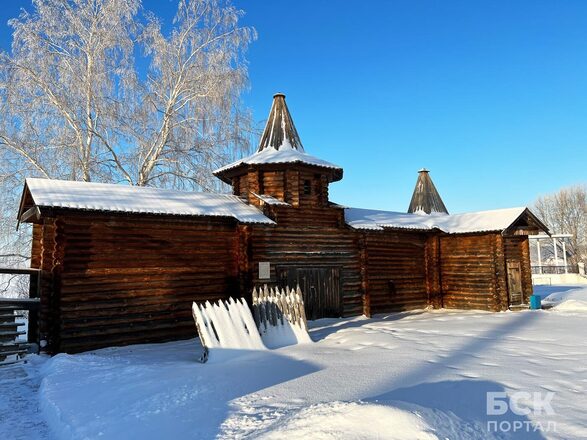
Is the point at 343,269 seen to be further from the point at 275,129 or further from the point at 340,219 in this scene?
the point at 275,129

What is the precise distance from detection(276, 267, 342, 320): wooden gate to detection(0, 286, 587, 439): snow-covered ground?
3.77m

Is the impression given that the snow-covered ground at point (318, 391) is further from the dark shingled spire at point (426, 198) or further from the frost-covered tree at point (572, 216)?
the frost-covered tree at point (572, 216)

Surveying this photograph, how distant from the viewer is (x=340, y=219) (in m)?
15.3

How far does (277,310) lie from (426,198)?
1631 cm

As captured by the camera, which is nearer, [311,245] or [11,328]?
[11,328]

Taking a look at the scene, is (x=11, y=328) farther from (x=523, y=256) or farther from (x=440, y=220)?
(x=523, y=256)

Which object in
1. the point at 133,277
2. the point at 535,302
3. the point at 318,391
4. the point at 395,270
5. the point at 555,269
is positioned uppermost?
the point at 133,277

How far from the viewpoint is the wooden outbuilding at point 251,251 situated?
10250mm

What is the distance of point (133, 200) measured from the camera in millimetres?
11578

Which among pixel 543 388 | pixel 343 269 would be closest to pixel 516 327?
pixel 343 269

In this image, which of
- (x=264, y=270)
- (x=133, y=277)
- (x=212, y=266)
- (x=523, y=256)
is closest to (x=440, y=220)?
(x=523, y=256)

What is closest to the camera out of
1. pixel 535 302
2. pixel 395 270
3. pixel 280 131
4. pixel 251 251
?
pixel 251 251

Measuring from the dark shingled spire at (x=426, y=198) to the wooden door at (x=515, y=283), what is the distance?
646cm

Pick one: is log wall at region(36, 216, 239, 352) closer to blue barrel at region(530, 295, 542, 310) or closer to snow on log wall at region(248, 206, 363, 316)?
snow on log wall at region(248, 206, 363, 316)
